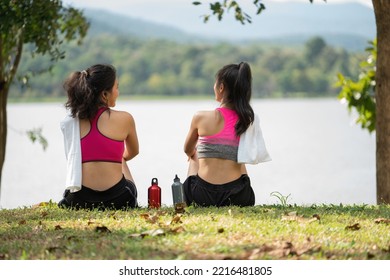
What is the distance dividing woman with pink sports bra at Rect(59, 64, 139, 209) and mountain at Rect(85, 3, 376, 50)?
3274 inches

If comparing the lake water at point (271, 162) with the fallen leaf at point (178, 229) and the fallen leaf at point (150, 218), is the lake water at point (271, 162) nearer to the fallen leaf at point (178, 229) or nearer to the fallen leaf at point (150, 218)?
the fallen leaf at point (150, 218)

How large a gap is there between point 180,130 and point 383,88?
37.4 m

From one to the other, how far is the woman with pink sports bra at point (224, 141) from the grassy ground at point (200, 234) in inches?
10.1

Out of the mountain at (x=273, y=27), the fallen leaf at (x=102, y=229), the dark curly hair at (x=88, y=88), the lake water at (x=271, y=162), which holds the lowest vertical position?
the lake water at (x=271, y=162)

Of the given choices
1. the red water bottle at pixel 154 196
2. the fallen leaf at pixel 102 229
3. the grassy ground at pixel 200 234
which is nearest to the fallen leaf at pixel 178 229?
the grassy ground at pixel 200 234

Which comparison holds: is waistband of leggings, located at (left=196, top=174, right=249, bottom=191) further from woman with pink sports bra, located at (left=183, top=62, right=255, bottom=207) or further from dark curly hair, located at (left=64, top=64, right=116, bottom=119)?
dark curly hair, located at (left=64, top=64, right=116, bottom=119)

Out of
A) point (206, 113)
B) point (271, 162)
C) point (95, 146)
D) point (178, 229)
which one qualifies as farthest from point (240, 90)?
point (271, 162)

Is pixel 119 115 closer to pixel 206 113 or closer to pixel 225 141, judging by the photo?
pixel 206 113

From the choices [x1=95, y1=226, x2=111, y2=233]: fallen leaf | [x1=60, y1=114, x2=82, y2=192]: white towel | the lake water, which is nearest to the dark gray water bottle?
[x1=60, y1=114, x2=82, y2=192]: white towel

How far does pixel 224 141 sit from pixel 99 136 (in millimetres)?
959

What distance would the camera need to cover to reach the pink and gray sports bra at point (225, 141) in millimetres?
6895

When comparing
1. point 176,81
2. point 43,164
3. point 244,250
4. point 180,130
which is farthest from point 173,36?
point 244,250

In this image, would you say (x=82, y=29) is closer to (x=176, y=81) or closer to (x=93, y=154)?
(x=93, y=154)

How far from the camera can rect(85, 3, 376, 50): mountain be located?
108 metres
